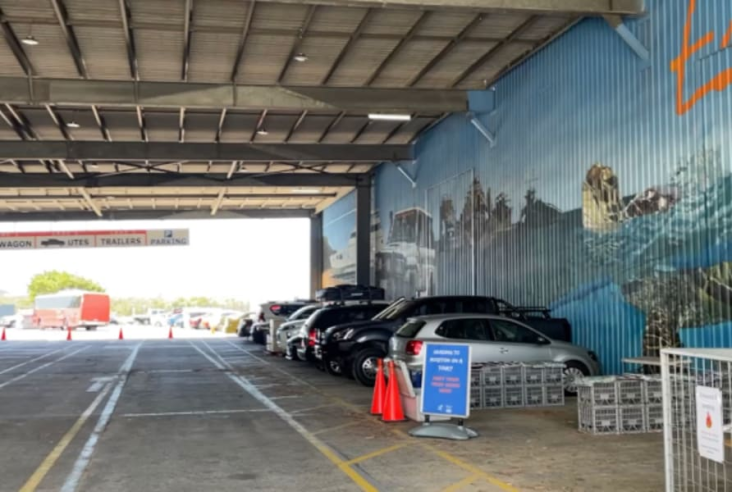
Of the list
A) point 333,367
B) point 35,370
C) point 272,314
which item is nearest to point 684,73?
point 333,367

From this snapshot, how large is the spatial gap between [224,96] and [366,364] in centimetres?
829

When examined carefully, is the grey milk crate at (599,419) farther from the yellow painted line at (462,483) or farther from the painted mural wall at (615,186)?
the yellow painted line at (462,483)

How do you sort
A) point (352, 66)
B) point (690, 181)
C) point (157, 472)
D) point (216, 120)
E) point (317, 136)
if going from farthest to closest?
point (317, 136) < point (216, 120) < point (352, 66) < point (690, 181) < point (157, 472)

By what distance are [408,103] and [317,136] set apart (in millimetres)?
7129

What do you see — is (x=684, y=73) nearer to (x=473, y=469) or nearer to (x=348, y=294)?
(x=473, y=469)

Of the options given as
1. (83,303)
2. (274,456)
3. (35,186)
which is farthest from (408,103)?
(83,303)

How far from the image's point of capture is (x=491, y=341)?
1389cm

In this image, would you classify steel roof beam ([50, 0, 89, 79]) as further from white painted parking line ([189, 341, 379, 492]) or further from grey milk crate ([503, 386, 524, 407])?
grey milk crate ([503, 386, 524, 407])

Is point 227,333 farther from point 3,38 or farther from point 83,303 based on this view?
point 3,38

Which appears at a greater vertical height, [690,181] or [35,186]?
[35,186]

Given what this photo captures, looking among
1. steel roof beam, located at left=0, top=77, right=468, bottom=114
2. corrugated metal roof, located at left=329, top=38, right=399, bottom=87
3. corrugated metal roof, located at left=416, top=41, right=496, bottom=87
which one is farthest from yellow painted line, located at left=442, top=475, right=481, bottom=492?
steel roof beam, located at left=0, top=77, right=468, bottom=114

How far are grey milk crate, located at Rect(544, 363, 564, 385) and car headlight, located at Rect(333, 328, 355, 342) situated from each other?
Result: 17.2 ft

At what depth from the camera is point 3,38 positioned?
17094mm

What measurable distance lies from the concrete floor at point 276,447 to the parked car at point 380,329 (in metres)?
1.05
